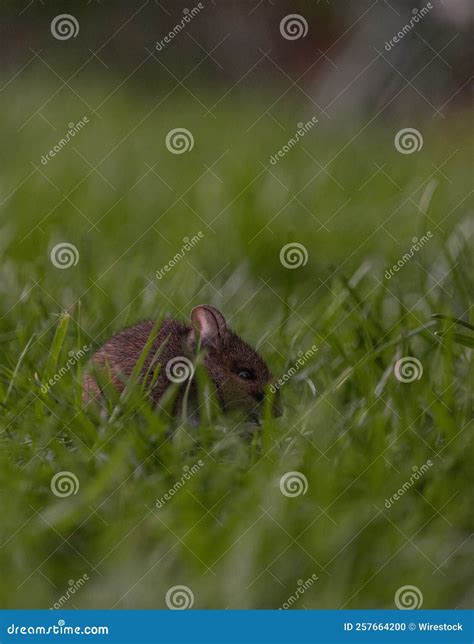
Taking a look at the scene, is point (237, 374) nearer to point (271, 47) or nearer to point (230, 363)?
point (230, 363)

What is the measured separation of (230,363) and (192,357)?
178 millimetres

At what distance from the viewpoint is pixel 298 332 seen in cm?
396

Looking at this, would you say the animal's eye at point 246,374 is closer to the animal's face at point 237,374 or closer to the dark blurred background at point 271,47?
the animal's face at point 237,374

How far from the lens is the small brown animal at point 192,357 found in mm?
3680

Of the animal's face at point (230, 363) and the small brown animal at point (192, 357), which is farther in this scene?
the animal's face at point (230, 363)

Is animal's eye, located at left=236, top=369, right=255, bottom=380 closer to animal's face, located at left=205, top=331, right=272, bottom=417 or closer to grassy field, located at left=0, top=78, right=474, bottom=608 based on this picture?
animal's face, located at left=205, top=331, right=272, bottom=417

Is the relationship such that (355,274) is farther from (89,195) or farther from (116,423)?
(89,195)

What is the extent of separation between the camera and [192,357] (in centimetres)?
395

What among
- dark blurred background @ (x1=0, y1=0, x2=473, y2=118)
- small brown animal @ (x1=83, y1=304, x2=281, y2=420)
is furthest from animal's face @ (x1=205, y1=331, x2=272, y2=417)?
dark blurred background @ (x1=0, y1=0, x2=473, y2=118)

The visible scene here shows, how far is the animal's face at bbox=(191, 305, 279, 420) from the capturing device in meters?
3.88

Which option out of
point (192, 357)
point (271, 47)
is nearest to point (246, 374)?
point (192, 357)

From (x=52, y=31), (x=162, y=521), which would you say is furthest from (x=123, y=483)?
(x=52, y=31)

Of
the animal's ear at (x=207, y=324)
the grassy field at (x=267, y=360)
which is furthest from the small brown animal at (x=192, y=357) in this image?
the grassy field at (x=267, y=360)

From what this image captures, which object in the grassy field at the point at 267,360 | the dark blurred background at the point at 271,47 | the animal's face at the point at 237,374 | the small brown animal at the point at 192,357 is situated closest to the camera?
the grassy field at the point at 267,360
